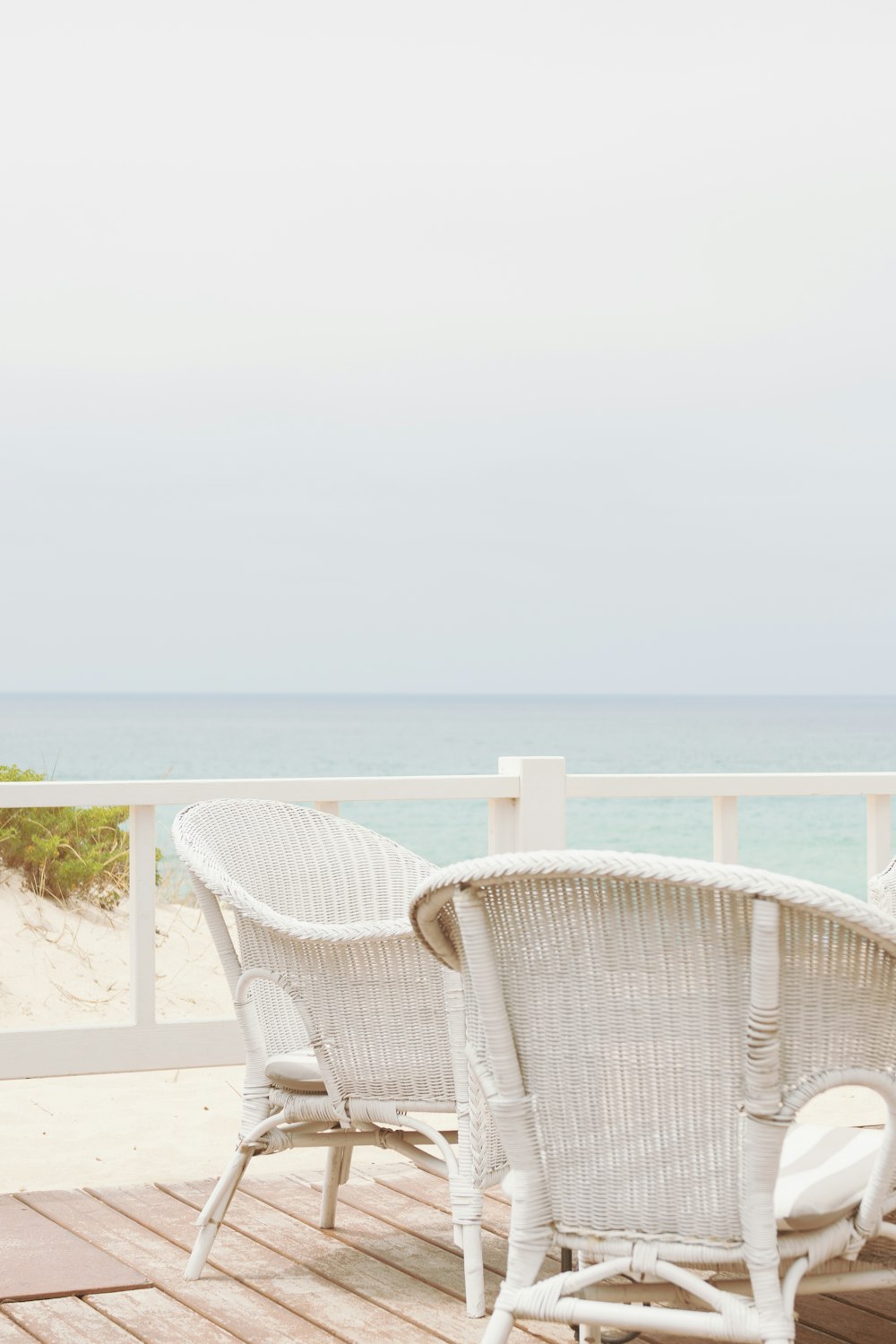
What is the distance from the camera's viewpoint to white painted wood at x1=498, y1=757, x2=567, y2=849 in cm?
405

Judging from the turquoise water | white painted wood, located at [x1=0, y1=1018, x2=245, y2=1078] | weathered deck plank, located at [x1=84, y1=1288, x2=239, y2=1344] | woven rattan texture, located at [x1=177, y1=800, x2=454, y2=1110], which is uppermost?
the turquoise water

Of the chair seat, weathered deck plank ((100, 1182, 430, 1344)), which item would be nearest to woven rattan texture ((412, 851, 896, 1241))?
weathered deck plank ((100, 1182, 430, 1344))

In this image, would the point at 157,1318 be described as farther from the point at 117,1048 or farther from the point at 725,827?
the point at 725,827

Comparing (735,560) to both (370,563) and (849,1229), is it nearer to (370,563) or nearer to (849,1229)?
(370,563)

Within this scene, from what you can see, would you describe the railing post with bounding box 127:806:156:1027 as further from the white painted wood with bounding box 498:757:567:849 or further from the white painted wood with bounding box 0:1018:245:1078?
the white painted wood with bounding box 498:757:567:849

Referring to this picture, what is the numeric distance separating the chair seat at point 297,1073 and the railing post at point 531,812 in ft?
4.82

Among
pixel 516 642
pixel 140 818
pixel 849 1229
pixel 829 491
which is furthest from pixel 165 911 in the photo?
pixel 829 491

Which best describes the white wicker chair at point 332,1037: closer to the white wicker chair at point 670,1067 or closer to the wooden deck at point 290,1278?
the wooden deck at point 290,1278

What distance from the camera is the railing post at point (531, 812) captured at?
13.3ft

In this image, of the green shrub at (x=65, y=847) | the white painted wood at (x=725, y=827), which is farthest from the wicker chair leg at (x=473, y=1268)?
the green shrub at (x=65, y=847)

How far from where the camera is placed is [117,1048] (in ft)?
12.5

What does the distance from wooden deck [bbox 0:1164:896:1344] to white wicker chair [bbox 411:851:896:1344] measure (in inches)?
26.9

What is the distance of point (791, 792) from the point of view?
13.6 feet

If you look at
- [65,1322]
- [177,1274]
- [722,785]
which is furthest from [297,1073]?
[722,785]
